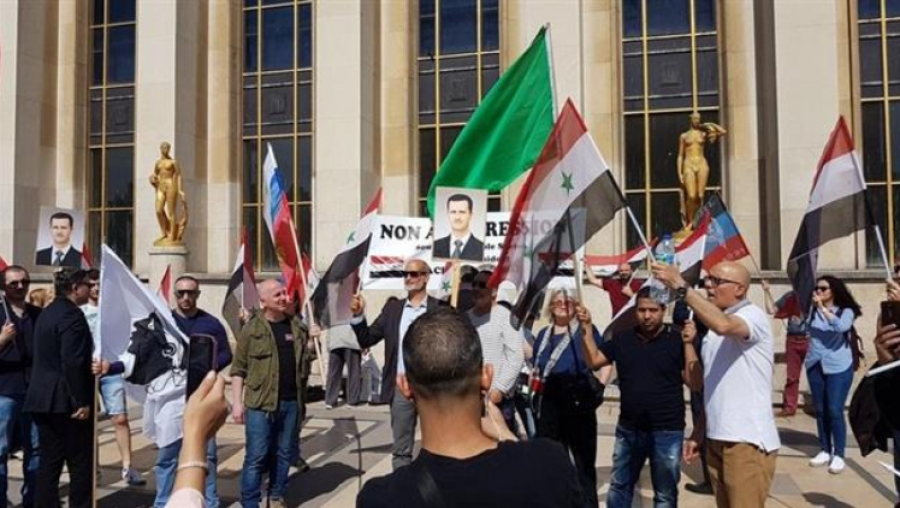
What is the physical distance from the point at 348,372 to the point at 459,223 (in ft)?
17.6

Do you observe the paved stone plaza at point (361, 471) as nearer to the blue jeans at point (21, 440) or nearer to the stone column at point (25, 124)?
the blue jeans at point (21, 440)

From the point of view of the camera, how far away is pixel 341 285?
671 cm

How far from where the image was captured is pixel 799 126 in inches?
506

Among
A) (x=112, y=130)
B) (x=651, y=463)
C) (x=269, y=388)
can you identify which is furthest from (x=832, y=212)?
(x=112, y=130)

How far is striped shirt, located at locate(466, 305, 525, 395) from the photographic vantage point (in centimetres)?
534

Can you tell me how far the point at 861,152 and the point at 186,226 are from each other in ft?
47.5

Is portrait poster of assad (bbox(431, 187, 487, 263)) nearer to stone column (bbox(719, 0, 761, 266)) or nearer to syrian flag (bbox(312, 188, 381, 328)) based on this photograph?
syrian flag (bbox(312, 188, 381, 328))

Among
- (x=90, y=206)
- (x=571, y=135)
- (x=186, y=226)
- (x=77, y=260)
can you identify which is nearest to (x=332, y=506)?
(x=571, y=135)

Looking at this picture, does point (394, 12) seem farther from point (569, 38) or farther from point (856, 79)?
point (856, 79)

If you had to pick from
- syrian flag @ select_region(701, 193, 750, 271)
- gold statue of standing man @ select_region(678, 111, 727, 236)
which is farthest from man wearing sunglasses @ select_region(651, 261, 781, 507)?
gold statue of standing man @ select_region(678, 111, 727, 236)

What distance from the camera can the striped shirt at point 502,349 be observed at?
5.34 m

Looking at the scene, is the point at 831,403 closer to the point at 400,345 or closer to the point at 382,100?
the point at 400,345

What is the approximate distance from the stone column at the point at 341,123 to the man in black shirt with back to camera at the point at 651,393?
1092cm

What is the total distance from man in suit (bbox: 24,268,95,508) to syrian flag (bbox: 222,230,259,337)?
2.40 m
